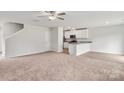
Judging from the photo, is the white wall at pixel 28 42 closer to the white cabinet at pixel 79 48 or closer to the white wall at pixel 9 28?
the white wall at pixel 9 28

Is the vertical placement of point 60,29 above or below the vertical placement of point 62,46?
above

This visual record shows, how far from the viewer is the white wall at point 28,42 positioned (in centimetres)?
494

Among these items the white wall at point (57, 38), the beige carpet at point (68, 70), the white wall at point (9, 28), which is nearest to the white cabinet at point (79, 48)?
the beige carpet at point (68, 70)

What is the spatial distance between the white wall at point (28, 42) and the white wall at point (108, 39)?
12.6ft

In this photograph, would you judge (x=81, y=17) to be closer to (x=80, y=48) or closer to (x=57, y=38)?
(x=80, y=48)

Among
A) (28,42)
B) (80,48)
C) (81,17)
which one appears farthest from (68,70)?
(28,42)

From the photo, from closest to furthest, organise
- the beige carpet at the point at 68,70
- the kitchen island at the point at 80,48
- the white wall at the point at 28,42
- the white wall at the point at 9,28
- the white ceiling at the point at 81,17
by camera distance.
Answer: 1. the beige carpet at the point at 68,70
2. the white ceiling at the point at 81,17
3. the kitchen island at the point at 80,48
4. the white wall at the point at 28,42
5. the white wall at the point at 9,28

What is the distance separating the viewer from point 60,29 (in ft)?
23.2

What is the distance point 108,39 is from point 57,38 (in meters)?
3.70

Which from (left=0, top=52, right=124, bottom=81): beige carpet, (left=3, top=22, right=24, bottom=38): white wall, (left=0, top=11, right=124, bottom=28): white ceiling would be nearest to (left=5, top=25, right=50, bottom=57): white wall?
(left=3, top=22, right=24, bottom=38): white wall

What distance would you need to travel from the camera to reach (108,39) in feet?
16.1
